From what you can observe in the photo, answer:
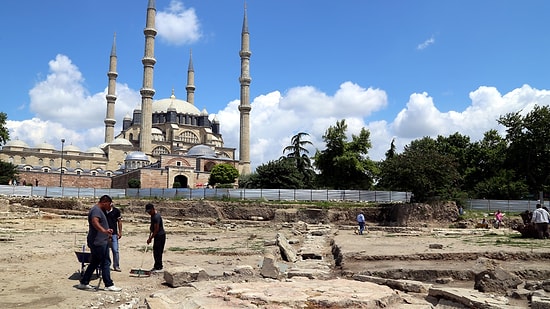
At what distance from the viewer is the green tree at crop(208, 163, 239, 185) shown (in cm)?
4734

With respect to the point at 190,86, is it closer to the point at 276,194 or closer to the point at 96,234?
the point at 276,194

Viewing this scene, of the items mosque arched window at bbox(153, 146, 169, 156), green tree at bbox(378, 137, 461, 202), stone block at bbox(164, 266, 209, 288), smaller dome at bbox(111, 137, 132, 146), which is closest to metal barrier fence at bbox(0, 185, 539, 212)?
green tree at bbox(378, 137, 461, 202)

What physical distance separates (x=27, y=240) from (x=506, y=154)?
33.6m

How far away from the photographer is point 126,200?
30125 mm

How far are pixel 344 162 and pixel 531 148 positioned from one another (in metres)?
13.4

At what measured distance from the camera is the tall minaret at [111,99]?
63.2 meters

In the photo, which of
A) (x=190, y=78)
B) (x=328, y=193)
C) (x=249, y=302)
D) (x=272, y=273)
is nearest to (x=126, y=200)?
(x=328, y=193)

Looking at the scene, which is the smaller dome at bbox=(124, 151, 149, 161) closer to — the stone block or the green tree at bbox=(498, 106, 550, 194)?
the green tree at bbox=(498, 106, 550, 194)

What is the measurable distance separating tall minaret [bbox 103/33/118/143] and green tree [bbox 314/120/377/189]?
119 ft

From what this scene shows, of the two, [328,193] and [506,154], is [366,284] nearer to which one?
[328,193]

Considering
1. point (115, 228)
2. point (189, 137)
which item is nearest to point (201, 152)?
point (189, 137)

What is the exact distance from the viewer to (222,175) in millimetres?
47594

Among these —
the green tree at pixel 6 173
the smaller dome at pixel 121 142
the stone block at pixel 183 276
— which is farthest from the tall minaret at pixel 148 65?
the stone block at pixel 183 276

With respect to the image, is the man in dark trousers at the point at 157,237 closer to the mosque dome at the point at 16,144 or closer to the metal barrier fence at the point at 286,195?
the metal barrier fence at the point at 286,195
